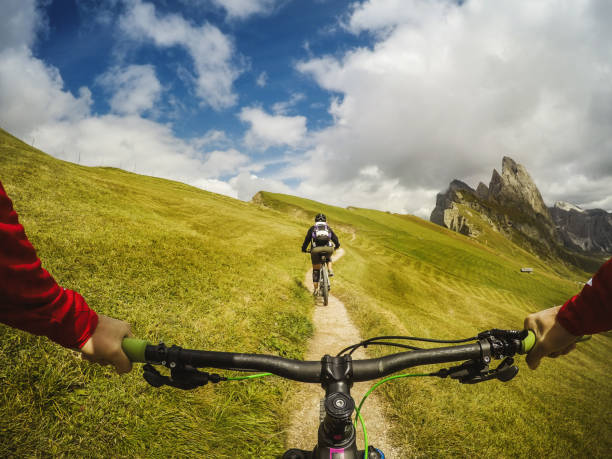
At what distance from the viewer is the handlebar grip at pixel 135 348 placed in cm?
205

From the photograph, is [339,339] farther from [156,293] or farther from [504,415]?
[156,293]

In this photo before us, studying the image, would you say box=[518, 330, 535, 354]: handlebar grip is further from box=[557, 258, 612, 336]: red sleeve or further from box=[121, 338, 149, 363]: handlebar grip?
box=[121, 338, 149, 363]: handlebar grip

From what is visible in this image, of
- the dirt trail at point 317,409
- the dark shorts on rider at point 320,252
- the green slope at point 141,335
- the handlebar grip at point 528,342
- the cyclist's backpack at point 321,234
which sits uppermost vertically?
the cyclist's backpack at point 321,234

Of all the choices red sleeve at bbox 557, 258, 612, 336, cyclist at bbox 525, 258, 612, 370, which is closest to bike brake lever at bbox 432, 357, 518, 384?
cyclist at bbox 525, 258, 612, 370

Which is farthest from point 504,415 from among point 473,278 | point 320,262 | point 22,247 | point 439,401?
point 473,278

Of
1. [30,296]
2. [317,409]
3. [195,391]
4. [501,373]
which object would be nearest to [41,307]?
[30,296]

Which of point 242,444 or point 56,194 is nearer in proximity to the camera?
point 242,444

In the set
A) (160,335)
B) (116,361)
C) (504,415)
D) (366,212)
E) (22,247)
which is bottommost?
(504,415)

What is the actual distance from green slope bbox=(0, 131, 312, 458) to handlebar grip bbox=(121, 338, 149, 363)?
324 centimetres

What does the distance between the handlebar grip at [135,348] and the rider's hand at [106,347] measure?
0.05 m

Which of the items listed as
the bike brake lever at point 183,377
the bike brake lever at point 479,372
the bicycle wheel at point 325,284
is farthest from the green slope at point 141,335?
the bike brake lever at point 479,372

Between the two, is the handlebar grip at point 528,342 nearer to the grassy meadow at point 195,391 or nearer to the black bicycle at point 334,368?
the black bicycle at point 334,368

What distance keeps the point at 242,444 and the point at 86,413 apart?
2.61 metres

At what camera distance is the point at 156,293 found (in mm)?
8758
